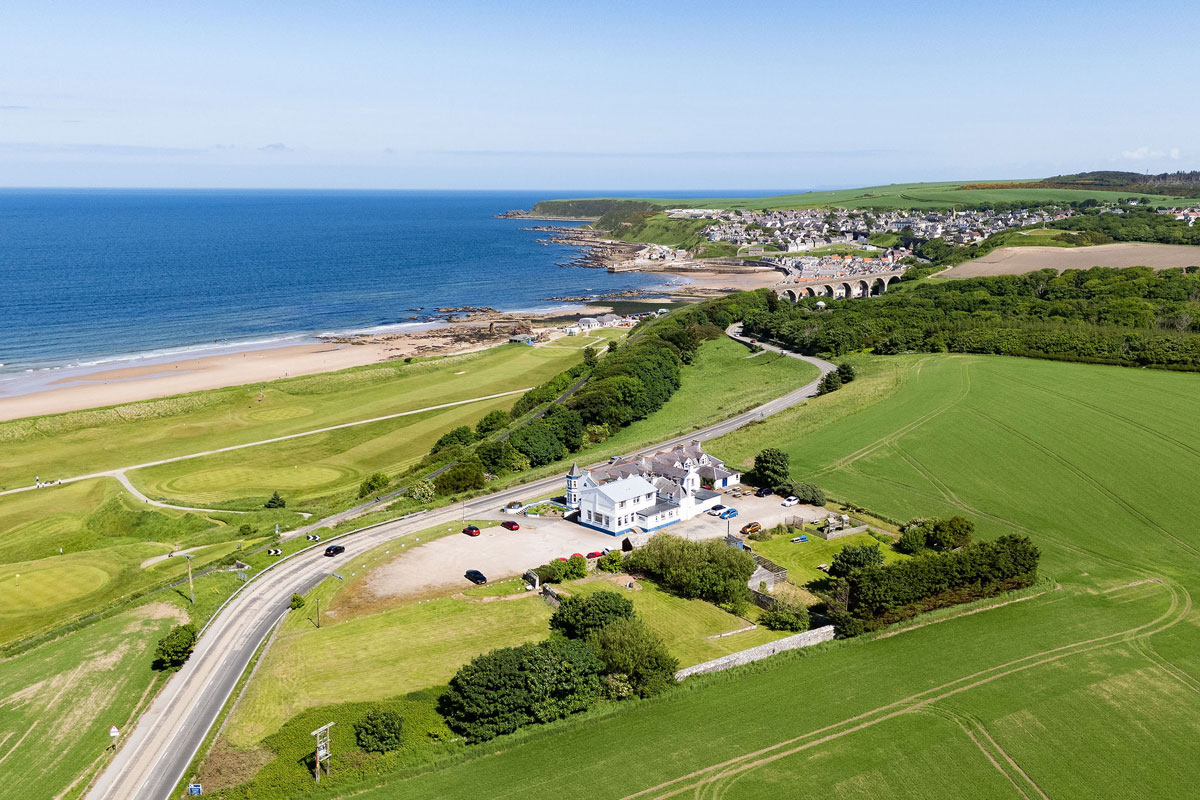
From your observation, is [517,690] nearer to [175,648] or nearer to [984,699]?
[175,648]

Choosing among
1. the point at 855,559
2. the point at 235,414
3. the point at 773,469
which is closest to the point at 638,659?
the point at 855,559

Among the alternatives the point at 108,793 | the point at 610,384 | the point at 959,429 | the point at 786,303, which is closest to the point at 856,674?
the point at 108,793

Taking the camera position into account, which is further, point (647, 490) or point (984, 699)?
point (647, 490)

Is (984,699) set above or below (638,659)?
below

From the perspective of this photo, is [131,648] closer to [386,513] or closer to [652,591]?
[386,513]

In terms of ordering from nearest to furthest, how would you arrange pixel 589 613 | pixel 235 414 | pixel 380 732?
pixel 380 732 → pixel 589 613 → pixel 235 414

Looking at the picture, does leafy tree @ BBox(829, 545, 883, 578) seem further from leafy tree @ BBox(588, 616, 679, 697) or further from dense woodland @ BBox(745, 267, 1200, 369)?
dense woodland @ BBox(745, 267, 1200, 369)

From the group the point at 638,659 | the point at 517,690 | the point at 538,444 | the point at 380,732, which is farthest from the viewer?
the point at 538,444

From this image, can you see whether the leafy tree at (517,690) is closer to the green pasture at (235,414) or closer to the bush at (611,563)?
the bush at (611,563)
